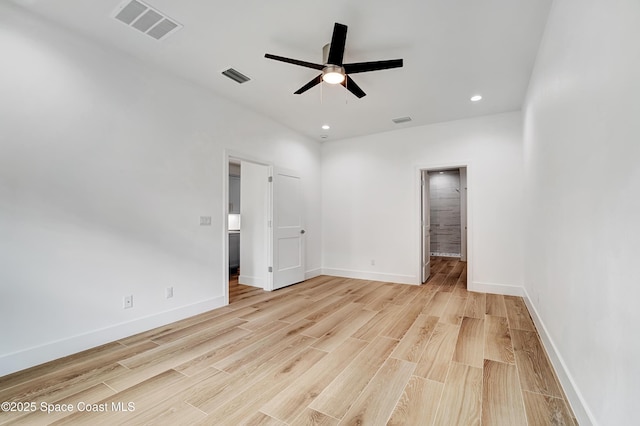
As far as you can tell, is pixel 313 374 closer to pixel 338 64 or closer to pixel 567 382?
pixel 567 382

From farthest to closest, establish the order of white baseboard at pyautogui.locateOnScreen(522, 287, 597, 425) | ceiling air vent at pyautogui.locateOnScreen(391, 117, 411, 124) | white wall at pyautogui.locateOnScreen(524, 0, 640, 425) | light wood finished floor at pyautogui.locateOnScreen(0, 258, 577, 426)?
1. ceiling air vent at pyautogui.locateOnScreen(391, 117, 411, 124)
2. light wood finished floor at pyautogui.locateOnScreen(0, 258, 577, 426)
3. white baseboard at pyautogui.locateOnScreen(522, 287, 597, 425)
4. white wall at pyautogui.locateOnScreen(524, 0, 640, 425)

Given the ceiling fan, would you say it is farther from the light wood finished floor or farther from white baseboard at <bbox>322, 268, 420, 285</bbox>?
white baseboard at <bbox>322, 268, 420, 285</bbox>

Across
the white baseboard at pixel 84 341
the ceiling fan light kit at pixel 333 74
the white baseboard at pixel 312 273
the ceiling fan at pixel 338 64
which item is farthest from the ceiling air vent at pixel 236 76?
the white baseboard at pixel 312 273

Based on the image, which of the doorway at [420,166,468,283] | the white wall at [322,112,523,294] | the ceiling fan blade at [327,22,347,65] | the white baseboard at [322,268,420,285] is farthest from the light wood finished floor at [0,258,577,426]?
the doorway at [420,166,468,283]

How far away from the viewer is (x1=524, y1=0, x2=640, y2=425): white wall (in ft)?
3.52

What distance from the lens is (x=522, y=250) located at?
4.23 meters

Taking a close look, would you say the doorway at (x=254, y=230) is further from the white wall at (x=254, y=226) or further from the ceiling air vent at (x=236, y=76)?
the ceiling air vent at (x=236, y=76)

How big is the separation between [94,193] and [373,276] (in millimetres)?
4466

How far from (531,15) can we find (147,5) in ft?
10.3

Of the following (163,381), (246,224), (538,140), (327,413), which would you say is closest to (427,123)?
(538,140)

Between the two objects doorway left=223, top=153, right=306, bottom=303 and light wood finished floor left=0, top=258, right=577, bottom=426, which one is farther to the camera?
doorway left=223, top=153, right=306, bottom=303

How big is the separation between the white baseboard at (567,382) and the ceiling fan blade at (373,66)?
262 cm

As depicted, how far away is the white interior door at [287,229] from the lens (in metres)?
4.73

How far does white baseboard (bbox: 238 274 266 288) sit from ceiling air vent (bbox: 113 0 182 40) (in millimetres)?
3645
